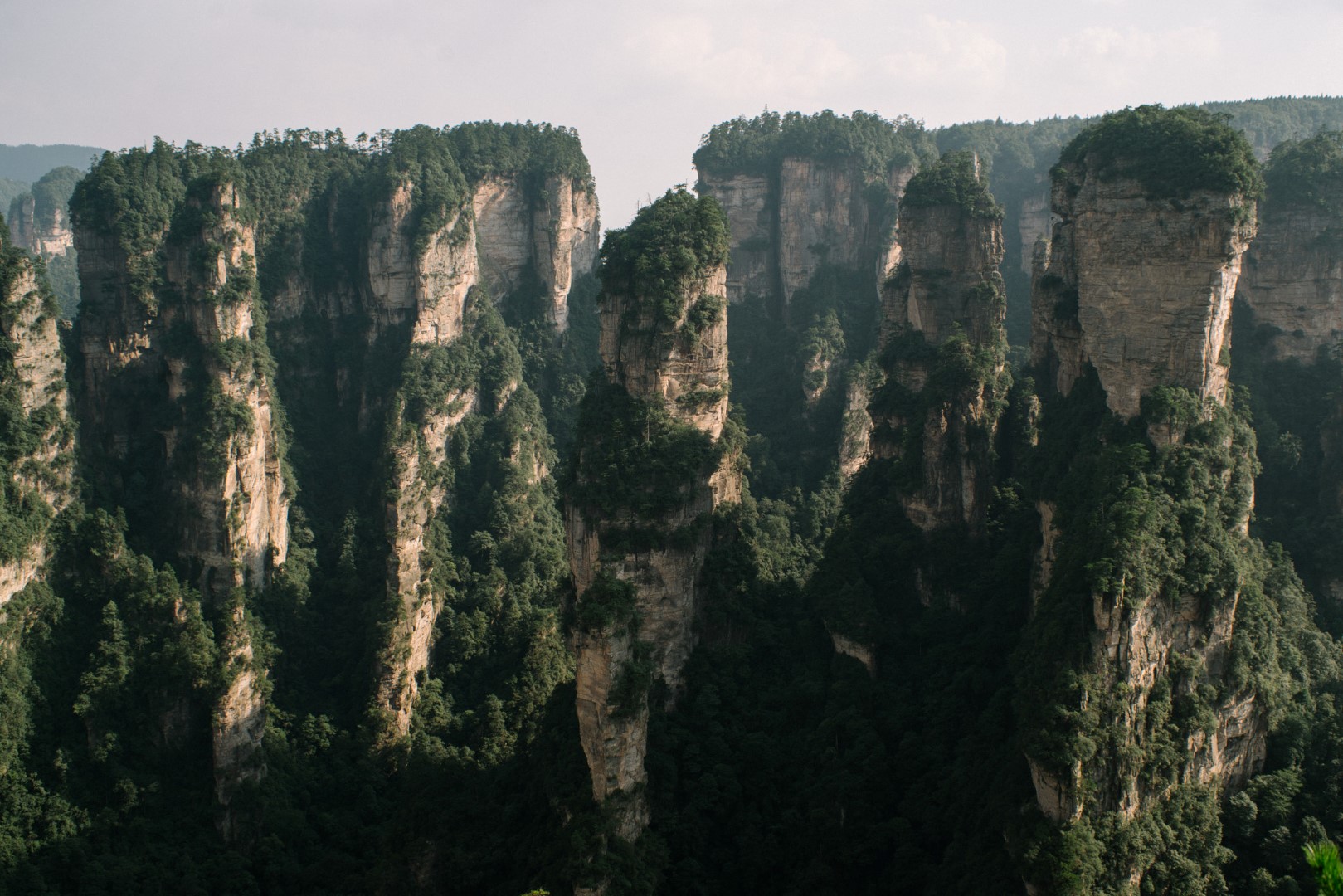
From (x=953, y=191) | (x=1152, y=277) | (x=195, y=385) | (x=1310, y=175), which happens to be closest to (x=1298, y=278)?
(x=1310, y=175)

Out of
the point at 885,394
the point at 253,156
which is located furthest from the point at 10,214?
the point at 885,394

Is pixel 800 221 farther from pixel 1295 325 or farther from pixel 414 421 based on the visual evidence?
pixel 1295 325

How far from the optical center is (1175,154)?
3422cm

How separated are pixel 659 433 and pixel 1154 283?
16.3 meters

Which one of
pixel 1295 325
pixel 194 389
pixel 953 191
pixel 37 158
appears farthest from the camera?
pixel 37 158

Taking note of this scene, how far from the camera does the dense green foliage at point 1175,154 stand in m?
33.4

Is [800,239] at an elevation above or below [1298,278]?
above

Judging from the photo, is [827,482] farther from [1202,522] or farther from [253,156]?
[253,156]

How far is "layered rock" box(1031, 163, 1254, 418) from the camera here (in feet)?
109

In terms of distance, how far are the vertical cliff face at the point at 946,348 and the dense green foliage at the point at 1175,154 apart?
909 cm

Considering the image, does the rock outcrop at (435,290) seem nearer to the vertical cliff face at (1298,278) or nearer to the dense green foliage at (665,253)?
the dense green foliage at (665,253)

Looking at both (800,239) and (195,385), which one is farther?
(800,239)

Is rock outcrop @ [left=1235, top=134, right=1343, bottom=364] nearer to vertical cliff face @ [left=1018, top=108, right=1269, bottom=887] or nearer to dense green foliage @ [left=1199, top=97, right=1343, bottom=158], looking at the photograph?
vertical cliff face @ [left=1018, top=108, right=1269, bottom=887]

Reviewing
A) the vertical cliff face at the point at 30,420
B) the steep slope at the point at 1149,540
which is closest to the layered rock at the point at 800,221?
the steep slope at the point at 1149,540
